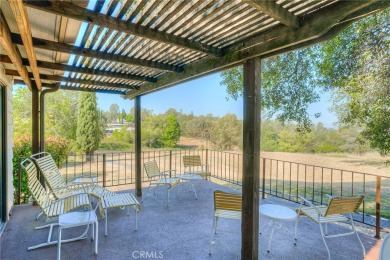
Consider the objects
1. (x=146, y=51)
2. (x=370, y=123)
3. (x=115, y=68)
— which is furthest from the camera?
(x=370, y=123)

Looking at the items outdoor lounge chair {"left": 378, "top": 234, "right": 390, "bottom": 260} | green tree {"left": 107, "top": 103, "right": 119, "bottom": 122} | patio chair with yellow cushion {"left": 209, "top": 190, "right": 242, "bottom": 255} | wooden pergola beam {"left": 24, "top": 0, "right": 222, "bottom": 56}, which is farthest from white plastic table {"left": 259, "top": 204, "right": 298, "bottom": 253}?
green tree {"left": 107, "top": 103, "right": 119, "bottom": 122}

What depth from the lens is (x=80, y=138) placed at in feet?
40.0

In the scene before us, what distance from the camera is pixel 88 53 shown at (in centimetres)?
246

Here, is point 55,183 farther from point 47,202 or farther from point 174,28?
point 174,28

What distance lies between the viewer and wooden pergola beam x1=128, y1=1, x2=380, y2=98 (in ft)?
4.84

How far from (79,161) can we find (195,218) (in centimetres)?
1100

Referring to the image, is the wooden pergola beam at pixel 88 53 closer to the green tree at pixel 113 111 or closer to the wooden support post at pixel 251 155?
the wooden support post at pixel 251 155

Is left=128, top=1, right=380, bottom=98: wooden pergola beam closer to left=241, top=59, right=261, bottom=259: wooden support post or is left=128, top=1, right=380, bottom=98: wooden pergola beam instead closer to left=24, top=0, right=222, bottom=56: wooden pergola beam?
left=241, top=59, right=261, bottom=259: wooden support post

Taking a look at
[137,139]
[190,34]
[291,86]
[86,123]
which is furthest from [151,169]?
[86,123]

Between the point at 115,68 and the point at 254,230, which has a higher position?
the point at 115,68

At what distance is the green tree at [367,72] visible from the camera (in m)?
4.14

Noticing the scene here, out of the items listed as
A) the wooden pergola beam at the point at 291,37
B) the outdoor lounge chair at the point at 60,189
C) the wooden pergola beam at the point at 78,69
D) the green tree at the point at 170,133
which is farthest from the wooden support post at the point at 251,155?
the green tree at the point at 170,133

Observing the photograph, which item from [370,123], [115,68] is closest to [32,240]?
[115,68]

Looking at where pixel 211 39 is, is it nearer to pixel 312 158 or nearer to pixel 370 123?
pixel 370 123
